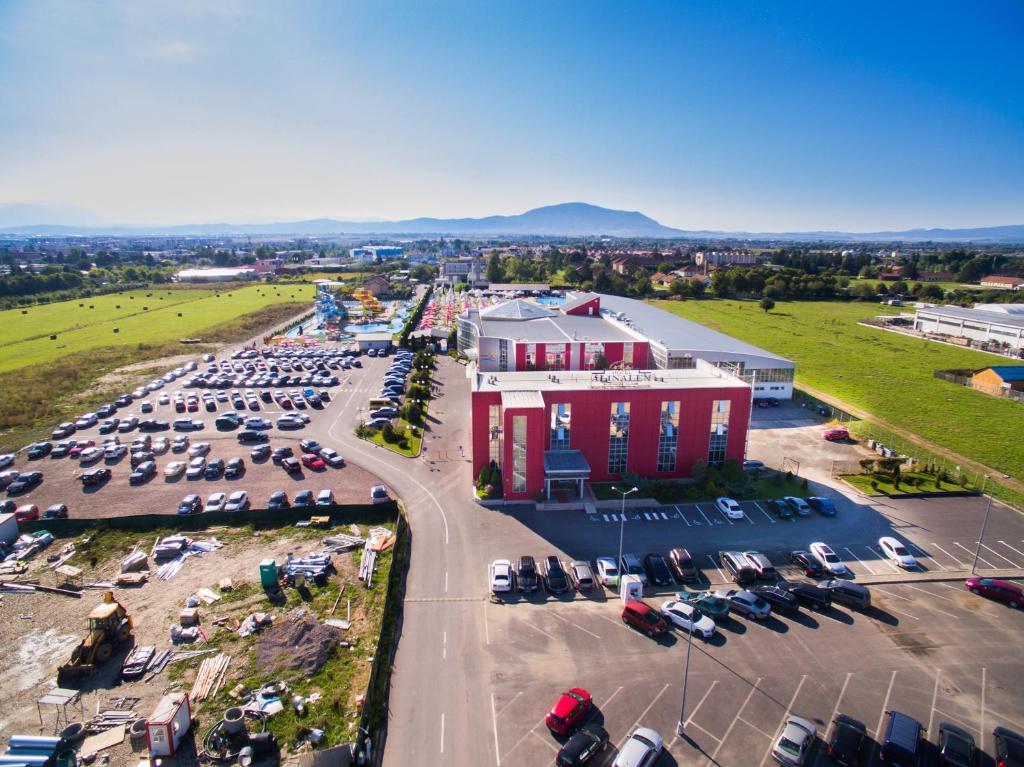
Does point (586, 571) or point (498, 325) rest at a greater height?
point (498, 325)

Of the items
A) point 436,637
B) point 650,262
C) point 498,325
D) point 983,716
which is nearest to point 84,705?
point 436,637

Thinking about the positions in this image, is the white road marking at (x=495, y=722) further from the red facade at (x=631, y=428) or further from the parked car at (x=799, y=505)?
the parked car at (x=799, y=505)

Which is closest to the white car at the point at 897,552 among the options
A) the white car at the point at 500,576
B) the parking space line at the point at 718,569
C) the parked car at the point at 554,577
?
the parking space line at the point at 718,569

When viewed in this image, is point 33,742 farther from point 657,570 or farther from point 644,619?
point 657,570

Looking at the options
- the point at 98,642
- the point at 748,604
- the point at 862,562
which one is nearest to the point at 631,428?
the point at 748,604

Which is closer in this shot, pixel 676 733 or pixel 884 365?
pixel 676 733

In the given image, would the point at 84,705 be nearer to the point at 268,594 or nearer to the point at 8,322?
the point at 268,594

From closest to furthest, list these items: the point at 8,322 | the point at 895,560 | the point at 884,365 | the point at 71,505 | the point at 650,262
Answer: the point at 895,560 → the point at 71,505 → the point at 884,365 → the point at 8,322 → the point at 650,262
